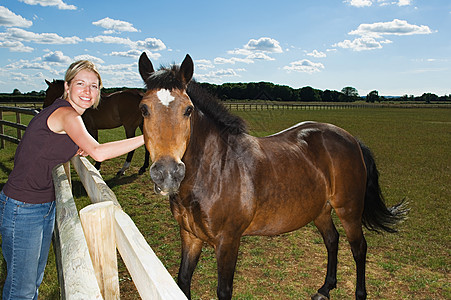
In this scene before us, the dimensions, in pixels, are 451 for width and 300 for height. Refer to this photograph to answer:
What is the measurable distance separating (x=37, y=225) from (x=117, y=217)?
1.03 meters

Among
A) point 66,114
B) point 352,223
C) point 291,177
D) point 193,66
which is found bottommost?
point 352,223

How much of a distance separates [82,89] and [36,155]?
1.79 ft

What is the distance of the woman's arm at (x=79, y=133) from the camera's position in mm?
2027

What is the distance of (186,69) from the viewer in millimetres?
2484

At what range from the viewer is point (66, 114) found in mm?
2066

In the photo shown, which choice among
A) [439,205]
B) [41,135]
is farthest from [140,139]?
[439,205]

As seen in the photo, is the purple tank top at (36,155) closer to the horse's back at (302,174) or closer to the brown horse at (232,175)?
the brown horse at (232,175)

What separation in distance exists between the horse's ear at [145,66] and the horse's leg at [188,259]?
1417 mm

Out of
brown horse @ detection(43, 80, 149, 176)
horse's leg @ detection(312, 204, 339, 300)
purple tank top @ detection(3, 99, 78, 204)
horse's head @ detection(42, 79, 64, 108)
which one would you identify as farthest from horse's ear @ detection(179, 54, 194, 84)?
horse's head @ detection(42, 79, 64, 108)

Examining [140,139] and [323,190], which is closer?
[140,139]

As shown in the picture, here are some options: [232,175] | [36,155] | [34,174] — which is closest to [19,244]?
[34,174]

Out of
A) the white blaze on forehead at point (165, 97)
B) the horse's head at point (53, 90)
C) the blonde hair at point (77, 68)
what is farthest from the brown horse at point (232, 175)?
the horse's head at point (53, 90)

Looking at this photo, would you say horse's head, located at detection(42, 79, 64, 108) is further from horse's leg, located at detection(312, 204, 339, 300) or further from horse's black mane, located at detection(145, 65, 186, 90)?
horse's leg, located at detection(312, 204, 339, 300)

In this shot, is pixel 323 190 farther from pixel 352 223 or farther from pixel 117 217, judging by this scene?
pixel 117 217
